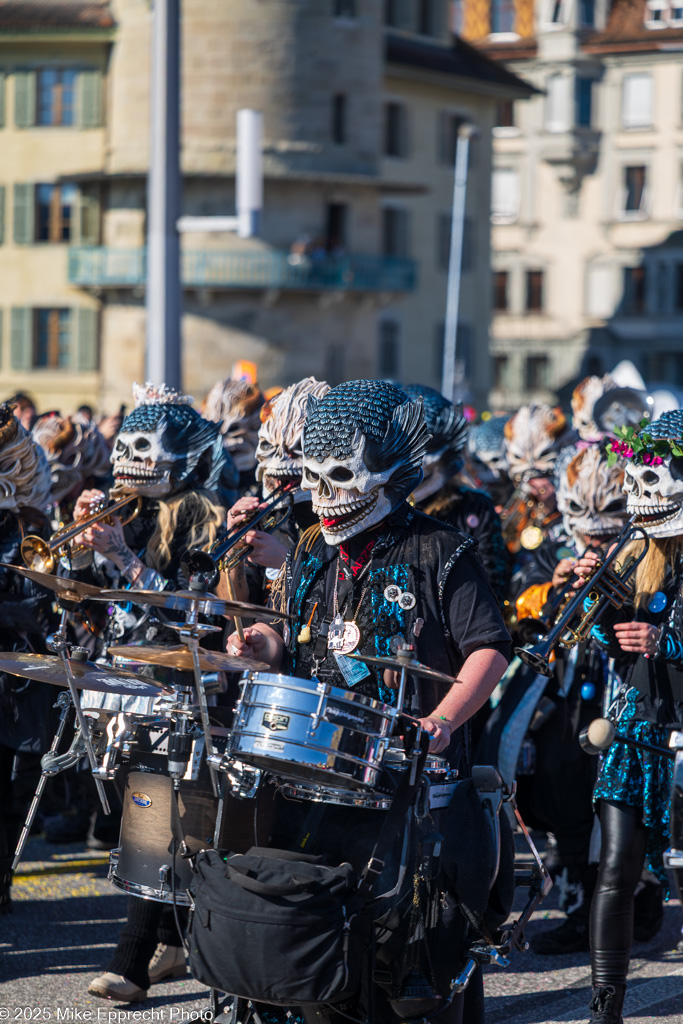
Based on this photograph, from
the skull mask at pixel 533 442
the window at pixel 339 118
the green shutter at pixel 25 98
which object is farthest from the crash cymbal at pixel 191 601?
the green shutter at pixel 25 98

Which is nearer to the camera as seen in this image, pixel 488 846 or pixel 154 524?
pixel 488 846

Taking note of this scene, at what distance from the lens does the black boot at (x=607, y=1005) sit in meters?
4.74

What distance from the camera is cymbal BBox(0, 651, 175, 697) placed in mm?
4422

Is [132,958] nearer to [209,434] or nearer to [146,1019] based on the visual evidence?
[146,1019]

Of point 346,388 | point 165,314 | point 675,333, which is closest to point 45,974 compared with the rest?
point 346,388

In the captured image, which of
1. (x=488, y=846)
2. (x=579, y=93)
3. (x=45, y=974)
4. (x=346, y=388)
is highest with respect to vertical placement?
(x=579, y=93)

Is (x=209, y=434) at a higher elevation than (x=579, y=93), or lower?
lower

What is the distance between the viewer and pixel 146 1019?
5.09 meters

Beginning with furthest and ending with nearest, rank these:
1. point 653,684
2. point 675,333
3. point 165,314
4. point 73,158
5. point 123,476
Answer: point 675,333
point 73,158
point 165,314
point 123,476
point 653,684

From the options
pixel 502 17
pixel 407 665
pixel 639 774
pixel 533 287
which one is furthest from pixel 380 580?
pixel 502 17

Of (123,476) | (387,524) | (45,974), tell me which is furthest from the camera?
(123,476)

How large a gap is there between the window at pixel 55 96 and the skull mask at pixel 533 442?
31652mm

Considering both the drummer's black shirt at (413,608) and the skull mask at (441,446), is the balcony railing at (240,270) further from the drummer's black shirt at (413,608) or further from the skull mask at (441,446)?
the drummer's black shirt at (413,608)

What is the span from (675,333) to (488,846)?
56.6 meters
